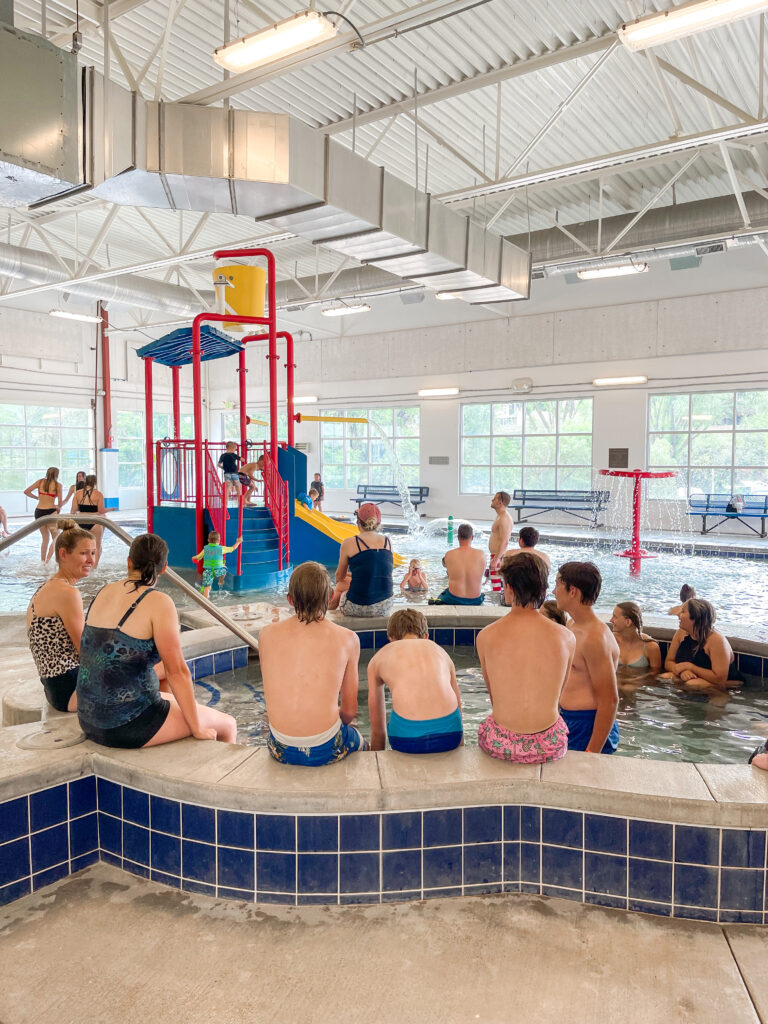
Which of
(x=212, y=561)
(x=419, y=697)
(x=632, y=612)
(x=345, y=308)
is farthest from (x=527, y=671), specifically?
(x=345, y=308)

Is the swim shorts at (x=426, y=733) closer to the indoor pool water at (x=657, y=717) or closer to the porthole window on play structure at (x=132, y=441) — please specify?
the indoor pool water at (x=657, y=717)

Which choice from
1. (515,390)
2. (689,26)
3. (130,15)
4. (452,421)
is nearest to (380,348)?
(452,421)

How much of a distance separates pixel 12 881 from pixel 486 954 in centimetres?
161

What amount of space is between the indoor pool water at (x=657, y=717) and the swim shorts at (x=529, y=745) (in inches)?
55.4

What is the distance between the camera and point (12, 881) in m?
2.48

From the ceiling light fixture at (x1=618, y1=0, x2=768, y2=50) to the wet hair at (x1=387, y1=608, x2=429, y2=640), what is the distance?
4351 millimetres

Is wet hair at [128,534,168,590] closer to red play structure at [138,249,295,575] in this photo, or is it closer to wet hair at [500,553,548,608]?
wet hair at [500,553,548,608]

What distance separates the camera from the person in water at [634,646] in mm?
5086

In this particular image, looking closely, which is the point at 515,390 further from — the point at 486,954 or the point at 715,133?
the point at 486,954

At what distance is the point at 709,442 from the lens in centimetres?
1471

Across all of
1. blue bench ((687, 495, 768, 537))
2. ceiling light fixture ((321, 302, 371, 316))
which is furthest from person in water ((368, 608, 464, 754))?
ceiling light fixture ((321, 302, 371, 316))

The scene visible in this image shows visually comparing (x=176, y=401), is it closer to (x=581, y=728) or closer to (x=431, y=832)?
(x=581, y=728)

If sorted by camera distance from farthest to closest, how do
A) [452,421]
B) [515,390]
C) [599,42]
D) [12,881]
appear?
[452,421] → [515,390] → [599,42] → [12,881]

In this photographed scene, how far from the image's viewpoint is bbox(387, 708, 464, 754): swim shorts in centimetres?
284
